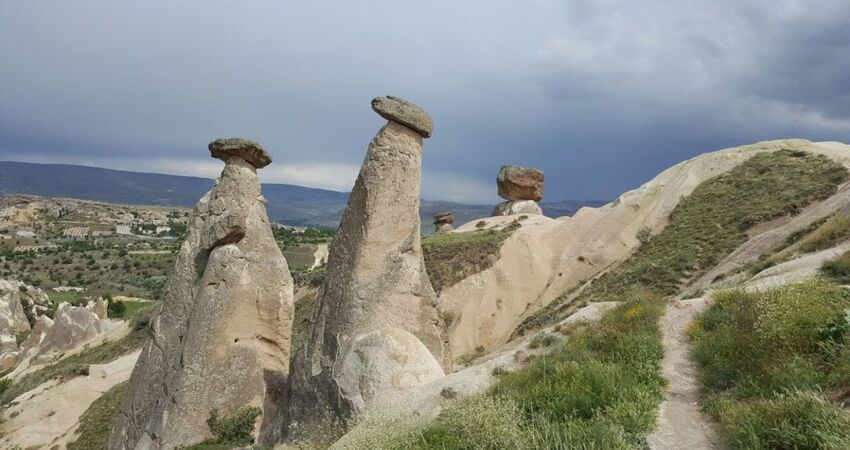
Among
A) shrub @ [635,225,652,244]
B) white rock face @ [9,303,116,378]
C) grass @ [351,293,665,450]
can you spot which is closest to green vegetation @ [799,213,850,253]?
grass @ [351,293,665,450]

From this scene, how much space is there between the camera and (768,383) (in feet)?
17.2

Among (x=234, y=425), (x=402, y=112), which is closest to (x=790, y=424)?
(x=402, y=112)

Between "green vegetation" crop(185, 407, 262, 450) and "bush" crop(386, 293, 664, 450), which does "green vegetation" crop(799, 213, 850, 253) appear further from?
"green vegetation" crop(185, 407, 262, 450)

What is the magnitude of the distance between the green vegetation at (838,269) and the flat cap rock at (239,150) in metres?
11.1

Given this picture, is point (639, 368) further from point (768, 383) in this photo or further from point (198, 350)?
point (198, 350)

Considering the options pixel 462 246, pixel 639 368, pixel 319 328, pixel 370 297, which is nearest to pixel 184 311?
pixel 319 328

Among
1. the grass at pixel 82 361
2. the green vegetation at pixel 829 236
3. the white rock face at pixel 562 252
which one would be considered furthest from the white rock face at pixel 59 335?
the green vegetation at pixel 829 236

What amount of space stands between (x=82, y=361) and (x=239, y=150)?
21380mm

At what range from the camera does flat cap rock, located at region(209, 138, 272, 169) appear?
12391 mm

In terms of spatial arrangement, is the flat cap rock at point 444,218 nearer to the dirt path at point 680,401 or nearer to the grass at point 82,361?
the grass at point 82,361

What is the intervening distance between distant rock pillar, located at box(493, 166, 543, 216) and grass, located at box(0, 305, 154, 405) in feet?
86.8

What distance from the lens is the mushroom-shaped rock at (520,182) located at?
144ft

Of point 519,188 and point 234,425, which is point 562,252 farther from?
point 234,425

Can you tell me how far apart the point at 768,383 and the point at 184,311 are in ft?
35.7
